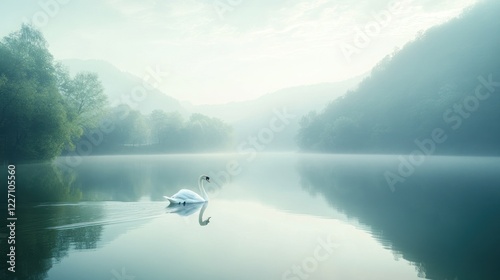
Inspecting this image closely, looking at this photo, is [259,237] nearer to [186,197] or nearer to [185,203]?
[185,203]

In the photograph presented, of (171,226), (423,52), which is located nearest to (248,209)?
(171,226)

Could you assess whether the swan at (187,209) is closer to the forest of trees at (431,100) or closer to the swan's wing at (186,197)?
the swan's wing at (186,197)

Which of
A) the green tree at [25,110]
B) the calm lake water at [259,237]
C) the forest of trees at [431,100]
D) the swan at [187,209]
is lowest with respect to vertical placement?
the calm lake water at [259,237]

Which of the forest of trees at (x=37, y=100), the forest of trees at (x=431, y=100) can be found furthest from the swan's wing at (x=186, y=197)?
the forest of trees at (x=431, y=100)

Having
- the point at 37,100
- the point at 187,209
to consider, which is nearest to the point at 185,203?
the point at 187,209

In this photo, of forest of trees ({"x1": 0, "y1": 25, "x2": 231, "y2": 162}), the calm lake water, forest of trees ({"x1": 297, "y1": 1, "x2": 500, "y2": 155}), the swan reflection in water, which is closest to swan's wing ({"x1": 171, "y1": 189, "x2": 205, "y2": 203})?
the swan reflection in water

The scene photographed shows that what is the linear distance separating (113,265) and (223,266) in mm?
3588

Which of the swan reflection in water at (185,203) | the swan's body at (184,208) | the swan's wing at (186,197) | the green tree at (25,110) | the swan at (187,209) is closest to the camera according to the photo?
the swan at (187,209)

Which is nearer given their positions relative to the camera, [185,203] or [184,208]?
[184,208]

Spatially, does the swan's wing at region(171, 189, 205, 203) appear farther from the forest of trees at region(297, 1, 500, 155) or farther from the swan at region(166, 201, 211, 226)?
the forest of trees at region(297, 1, 500, 155)

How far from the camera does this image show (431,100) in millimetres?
108938

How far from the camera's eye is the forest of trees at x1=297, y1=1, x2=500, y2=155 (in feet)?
320

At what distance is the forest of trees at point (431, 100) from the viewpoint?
97.6 metres

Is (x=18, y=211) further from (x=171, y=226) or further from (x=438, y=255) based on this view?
(x=438, y=255)
